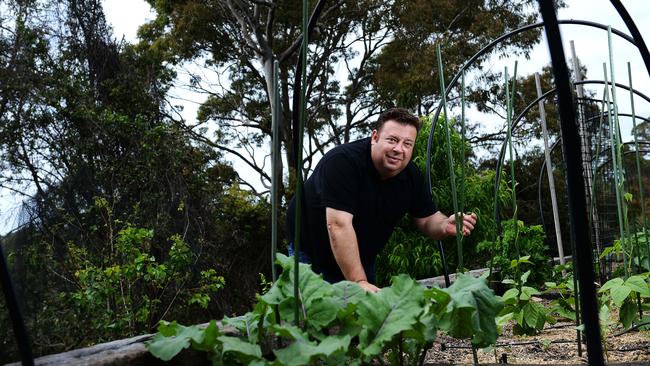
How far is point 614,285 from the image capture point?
2.18 m

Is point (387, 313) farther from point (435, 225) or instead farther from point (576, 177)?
point (435, 225)

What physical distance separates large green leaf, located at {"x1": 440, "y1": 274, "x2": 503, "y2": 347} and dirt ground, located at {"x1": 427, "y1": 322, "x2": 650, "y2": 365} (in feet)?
2.27

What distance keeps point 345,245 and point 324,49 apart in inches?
495

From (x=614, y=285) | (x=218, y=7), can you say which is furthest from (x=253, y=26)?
(x=614, y=285)

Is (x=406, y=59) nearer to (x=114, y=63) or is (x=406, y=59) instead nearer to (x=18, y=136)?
(x=114, y=63)

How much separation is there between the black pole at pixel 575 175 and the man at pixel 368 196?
142 cm

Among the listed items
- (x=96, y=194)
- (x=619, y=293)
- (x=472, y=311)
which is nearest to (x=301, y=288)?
(x=472, y=311)

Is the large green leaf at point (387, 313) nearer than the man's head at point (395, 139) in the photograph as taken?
Yes

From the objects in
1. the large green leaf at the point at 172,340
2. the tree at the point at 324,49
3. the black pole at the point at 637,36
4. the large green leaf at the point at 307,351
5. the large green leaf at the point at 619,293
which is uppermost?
the tree at the point at 324,49

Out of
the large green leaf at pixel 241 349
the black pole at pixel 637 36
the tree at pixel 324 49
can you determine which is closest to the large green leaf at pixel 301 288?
the large green leaf at pixel 241 349

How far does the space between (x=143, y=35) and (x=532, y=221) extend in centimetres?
873

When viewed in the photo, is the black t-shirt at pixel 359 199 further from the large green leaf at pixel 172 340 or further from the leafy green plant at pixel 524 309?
the large green leaf at pixel 172 340

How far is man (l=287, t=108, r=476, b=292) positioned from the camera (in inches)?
104

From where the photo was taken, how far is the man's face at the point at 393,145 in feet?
9.00
